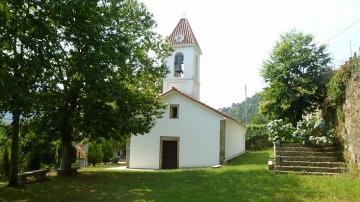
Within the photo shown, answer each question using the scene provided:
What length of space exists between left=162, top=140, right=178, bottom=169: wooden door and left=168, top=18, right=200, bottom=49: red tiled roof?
8.09 metres

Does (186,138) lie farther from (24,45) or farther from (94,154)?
(24,45)

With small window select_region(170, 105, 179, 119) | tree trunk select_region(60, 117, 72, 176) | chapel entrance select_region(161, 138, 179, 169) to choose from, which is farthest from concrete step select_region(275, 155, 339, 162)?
small window select_region(170, 105, 179, 119)

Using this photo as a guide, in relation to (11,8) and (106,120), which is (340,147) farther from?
(11,8)

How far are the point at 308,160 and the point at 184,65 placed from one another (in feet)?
52.2

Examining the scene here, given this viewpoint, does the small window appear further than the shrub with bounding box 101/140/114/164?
No

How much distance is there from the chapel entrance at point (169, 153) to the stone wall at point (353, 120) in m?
12.7

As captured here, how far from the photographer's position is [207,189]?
1130cm

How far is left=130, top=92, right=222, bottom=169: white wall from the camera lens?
78.8 ft

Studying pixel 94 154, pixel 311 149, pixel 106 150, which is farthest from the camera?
pixel 106 150

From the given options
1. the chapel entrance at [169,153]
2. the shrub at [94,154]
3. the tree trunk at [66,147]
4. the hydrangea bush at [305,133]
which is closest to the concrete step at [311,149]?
the hydrangea bush at [305,133]

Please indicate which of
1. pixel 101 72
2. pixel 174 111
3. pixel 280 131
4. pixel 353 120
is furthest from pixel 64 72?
→ pixel 174 111

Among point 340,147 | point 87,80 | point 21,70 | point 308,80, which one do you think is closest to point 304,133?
point 340,147

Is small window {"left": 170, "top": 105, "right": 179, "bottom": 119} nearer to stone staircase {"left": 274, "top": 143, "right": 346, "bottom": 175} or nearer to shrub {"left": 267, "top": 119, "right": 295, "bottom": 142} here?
shrub {"left": 267, "top": 119, "right": 295, "bottom": 142}

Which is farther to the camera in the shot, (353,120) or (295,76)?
(295,76)
